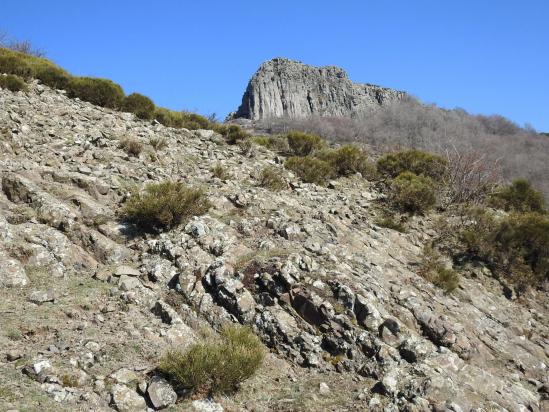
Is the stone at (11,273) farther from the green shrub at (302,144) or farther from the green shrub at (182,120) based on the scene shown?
the green shrub at (302,144)

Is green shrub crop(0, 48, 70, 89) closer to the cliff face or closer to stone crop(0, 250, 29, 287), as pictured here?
stone crop(0, 250, 29, 287)

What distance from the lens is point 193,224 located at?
841 cm

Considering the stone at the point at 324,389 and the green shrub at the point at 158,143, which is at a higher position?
the green shrub at the point at 158,143

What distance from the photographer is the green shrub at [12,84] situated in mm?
13734

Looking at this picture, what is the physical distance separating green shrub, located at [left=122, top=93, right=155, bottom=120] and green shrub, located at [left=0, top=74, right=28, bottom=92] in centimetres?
344

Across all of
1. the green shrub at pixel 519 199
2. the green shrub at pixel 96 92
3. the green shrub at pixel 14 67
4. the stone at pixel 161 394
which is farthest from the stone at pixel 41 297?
the green shrub at pixel 519 199

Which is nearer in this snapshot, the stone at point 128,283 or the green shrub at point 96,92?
the stone at point 128,283

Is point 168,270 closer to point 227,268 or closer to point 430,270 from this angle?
point 227,268

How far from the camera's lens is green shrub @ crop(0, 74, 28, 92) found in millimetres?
13734

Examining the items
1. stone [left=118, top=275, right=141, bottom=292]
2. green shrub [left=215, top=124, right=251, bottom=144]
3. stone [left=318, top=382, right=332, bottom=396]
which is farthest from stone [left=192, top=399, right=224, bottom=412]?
green shrub [left=215, top=124, right=251, bottom=144]

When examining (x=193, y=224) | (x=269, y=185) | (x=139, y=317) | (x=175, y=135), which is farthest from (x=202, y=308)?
(x=175, y=135)

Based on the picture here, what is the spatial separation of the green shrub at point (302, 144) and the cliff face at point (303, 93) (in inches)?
3626

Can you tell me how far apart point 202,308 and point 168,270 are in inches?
41.2

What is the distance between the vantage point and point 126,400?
4762 millimetres
